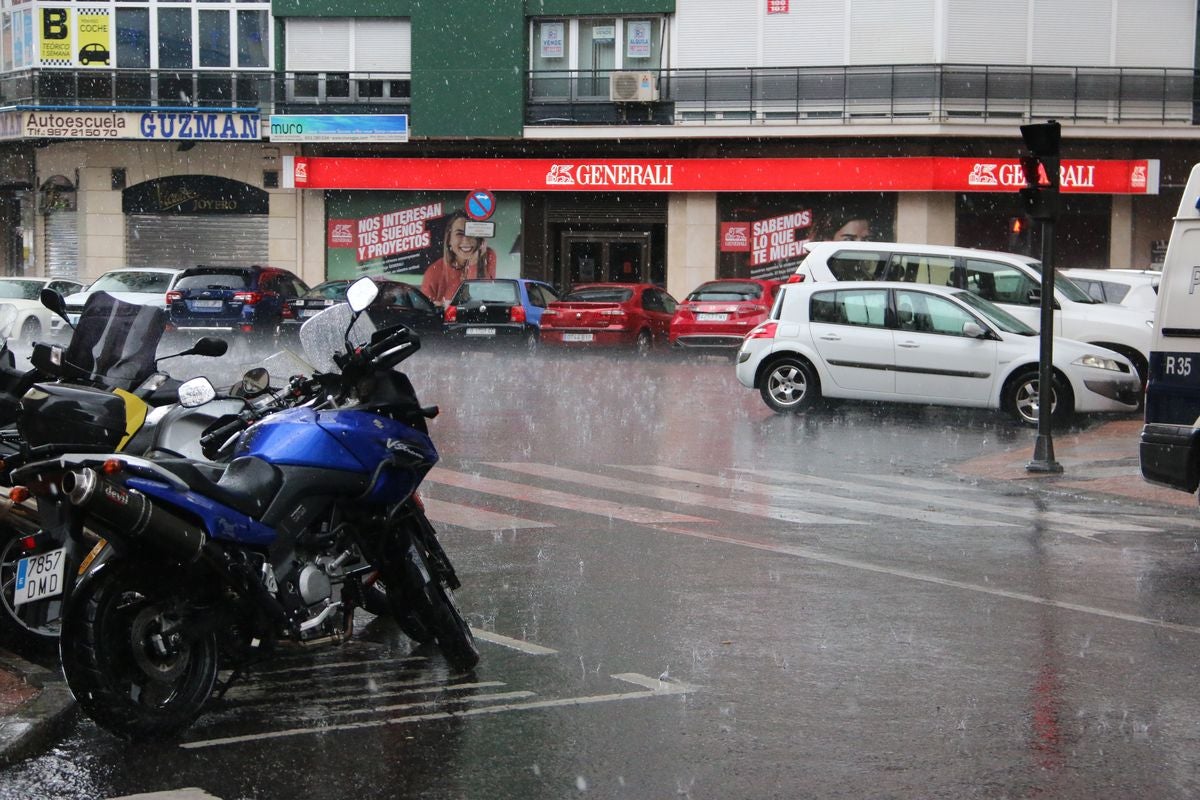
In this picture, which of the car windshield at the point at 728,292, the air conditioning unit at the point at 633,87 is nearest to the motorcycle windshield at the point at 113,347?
the car windshield at the point at 728,292

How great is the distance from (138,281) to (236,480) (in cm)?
2649

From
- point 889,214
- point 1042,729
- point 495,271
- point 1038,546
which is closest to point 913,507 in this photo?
point 1038,546

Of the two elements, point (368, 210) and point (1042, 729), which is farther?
point (368, 210)

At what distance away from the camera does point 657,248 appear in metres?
38.4

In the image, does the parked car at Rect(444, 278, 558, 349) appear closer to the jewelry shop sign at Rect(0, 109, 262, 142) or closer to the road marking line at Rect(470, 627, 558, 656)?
the jewelry shop sign at Rect(0, 109, 262, 142)

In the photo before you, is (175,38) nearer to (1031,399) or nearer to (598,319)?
(598,319)

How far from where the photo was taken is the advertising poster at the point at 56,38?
38.5m

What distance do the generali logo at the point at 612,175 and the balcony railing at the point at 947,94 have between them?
5.61 ft

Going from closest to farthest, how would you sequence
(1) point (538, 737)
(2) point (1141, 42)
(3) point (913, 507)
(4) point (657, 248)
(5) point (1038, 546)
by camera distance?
(1) point (538, 737)
(5) point (1038, 546)
(3) point (913, 507)
(2) point (1141, 42)
(4) point (657, 248)

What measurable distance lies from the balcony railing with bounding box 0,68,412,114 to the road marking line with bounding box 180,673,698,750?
3311 centimetres

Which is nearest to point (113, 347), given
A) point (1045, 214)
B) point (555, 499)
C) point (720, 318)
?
point (555, 499)

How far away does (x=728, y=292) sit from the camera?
27969 millimetres

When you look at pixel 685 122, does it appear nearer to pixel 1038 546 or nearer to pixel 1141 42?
pixel 1141 42

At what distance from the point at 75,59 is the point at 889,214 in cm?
1968
